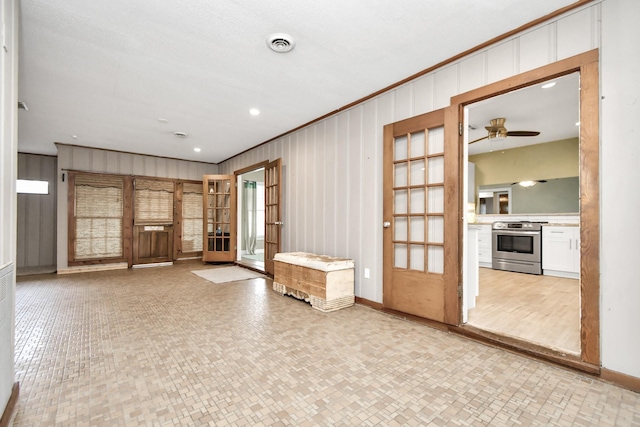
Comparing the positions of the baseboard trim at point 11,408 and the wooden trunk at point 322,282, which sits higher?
the wooden trunk at point 322,282

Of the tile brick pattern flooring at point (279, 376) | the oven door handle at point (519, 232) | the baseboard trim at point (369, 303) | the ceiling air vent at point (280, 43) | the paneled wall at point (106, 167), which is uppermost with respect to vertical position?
the ceiling air vent at point (280, 43)

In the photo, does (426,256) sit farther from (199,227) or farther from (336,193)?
(199,227)

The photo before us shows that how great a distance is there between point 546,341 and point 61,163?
26.9 feet

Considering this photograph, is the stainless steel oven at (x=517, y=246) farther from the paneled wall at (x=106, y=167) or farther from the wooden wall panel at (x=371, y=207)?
the paneled wall at (x=106, y=167)

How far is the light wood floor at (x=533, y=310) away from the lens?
2.53 meters

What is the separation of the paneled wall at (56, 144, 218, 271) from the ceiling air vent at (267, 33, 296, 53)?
562 centimetres

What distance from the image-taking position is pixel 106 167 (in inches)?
249

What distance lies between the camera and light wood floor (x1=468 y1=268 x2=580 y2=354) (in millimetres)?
2531

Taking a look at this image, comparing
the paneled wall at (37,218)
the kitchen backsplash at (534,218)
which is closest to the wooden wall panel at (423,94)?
the kitchen backsplash at (534,218)

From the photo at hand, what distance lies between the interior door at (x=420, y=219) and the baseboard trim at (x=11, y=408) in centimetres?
295

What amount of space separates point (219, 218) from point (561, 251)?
7055 millimetres

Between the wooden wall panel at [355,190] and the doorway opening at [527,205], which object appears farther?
the wooden wall panel at [355,190]

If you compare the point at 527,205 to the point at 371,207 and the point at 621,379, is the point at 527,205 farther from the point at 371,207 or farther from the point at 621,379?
the point at 621,379

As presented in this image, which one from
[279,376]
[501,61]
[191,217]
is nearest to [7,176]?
[279,376]
